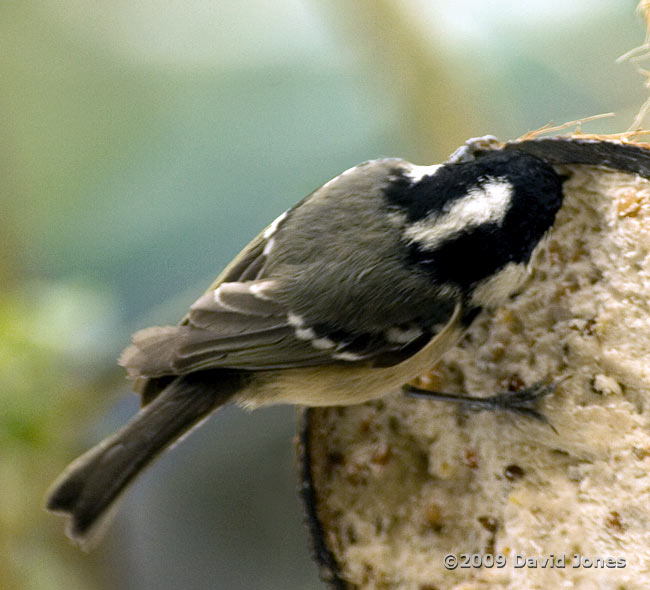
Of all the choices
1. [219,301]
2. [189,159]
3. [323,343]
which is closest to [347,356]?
[323,343]

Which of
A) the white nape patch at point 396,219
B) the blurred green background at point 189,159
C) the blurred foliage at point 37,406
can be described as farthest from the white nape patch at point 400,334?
the blurred foliage at point 37,406

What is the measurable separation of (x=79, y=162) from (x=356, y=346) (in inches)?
41.3

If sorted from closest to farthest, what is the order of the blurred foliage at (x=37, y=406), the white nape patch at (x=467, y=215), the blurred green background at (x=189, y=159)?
the white nape patch at (x=467, y=215)
the blurred foliage at (x=37, y=406)
the blurred green background at (x=189, y=159)

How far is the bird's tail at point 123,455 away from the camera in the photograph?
2.33ft

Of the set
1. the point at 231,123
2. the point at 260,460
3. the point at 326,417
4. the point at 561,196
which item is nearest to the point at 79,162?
the point at 231,123

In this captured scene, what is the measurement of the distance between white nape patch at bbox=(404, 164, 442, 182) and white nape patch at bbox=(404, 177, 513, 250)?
7 cm

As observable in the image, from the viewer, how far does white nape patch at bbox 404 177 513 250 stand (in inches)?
27.4

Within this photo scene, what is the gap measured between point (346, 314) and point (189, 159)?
3.01ft

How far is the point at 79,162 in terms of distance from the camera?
5.12ft

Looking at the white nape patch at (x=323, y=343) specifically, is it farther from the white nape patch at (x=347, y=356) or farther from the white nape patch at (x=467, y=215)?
the white nape patch at (x=467, y=215)

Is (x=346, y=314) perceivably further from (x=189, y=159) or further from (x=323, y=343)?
(x=189, y=159)

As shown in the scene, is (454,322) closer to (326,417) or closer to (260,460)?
(326,417)

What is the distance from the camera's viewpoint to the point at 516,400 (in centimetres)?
74

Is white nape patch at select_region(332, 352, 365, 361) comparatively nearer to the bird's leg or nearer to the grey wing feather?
the grey wing feather
